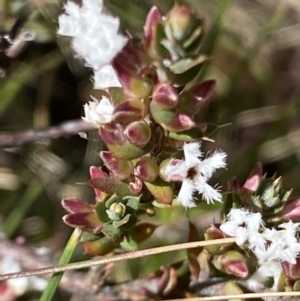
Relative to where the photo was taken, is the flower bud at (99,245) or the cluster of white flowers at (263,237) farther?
the flower bud at (99,245)

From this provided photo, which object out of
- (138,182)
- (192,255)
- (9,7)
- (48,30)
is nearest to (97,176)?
(138,182)

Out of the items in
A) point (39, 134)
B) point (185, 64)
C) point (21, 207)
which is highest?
point (185, 64)

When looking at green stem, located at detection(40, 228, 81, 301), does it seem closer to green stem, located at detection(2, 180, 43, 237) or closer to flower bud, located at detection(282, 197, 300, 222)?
flower bud, located at detection(282, 197, 300, 222)

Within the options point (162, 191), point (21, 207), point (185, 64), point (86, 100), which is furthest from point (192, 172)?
point (86, 100)

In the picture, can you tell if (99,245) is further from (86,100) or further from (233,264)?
(86,100)

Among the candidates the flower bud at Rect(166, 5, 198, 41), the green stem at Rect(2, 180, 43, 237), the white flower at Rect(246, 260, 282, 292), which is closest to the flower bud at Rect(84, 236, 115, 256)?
the white flower at Rect(246, 260, 282, 292)

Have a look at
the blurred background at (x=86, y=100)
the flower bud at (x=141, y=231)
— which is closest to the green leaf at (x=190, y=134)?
the flower bud at (x=141, y=231)

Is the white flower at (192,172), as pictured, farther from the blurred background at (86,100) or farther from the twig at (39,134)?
the blurred background at (86,100)
